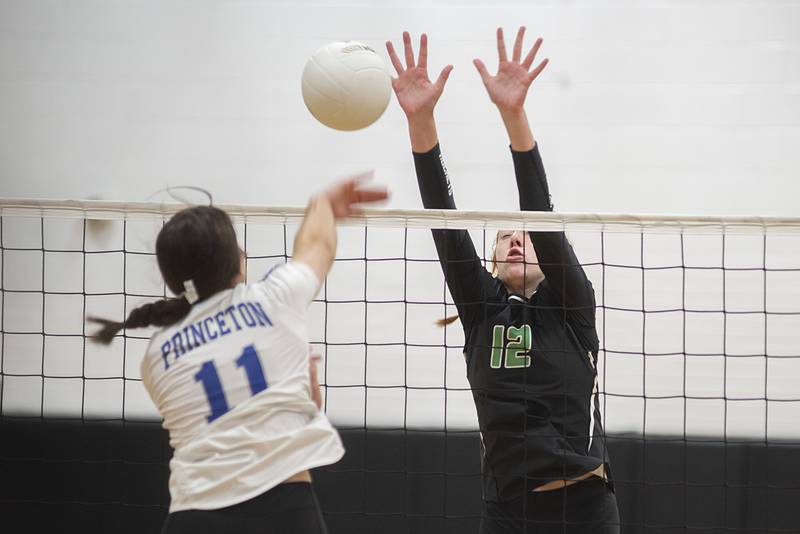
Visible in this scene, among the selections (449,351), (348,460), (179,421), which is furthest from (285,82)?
(179,421)

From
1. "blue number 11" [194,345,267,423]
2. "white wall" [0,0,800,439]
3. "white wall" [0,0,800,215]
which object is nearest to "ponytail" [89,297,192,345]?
"blue number 11" [194,345,267,423]

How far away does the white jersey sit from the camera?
1.68 m

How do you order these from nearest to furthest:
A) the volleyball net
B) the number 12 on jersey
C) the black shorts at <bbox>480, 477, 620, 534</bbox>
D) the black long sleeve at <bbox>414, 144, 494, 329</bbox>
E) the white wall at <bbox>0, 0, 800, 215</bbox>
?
the black shorts at <bbox>480, 477, 620, 534</bbox> → the number 12 on jersey → the black long sleeve at <bbox>414, 144, 494, 329</bbox> → the volleyball net → the white wall at <bbox>0, 0, 800, 215</bbox>

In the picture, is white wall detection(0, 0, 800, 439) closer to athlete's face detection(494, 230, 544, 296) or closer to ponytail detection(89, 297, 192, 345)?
athlete's face detection(494, 230, 544, 296)

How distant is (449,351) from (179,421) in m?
2.64

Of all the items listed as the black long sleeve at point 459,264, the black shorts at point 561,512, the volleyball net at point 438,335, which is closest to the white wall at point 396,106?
the volleyball net at point 438,335

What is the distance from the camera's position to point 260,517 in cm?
168

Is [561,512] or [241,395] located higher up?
[241,395]

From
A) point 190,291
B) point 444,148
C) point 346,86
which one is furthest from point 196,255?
point 444,148

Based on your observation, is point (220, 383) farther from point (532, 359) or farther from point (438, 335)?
point (438, 335)

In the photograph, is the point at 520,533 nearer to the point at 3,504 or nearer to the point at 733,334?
the point at 733,334

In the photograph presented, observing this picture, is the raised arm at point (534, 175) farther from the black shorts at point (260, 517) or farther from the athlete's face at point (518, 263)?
the black shorts at point (260, 517)

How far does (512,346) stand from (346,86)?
971 millimetres

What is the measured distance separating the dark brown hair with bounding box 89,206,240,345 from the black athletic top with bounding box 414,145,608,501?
1092mm
